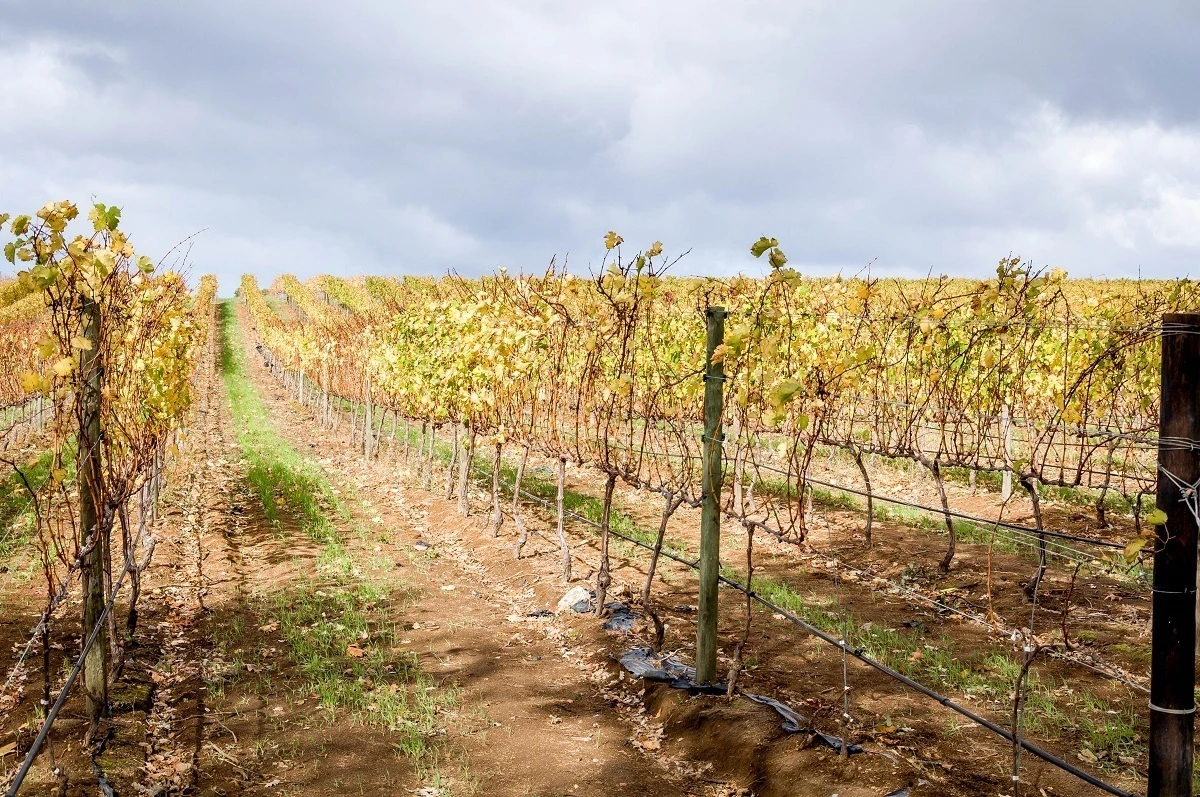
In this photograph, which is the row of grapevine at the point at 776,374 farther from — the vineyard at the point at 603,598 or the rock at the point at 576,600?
the rock at the point at 576,600

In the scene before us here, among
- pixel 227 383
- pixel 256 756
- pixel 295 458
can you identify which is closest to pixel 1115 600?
pixel 256 756

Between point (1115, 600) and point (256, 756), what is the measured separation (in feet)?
25.0

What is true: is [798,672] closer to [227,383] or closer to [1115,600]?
[1115,600]

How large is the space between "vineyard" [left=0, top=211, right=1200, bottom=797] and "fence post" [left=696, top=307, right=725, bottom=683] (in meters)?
0.03

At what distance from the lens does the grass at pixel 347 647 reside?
5090 millimetres

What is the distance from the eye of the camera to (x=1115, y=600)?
7.81 meters

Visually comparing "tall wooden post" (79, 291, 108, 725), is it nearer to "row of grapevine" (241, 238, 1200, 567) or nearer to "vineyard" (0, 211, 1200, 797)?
"vineyard" (0, 211, 1200, 797)

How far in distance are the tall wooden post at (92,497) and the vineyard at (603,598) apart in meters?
0.02

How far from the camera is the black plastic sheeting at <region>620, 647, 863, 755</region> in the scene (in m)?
4.42

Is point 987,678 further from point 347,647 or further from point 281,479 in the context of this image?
point 281,479

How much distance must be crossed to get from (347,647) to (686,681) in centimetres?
279

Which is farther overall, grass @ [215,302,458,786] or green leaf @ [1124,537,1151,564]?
grass @ [215,302,458,786]

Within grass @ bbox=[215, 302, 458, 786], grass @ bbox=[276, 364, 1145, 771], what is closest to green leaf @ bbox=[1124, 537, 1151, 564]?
grass @ bbox=[276, 364, 1145, 771]

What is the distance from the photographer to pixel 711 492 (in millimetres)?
5160
